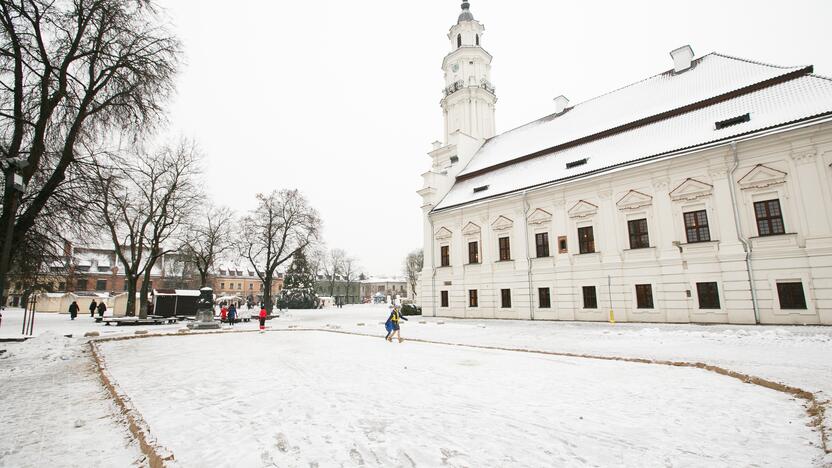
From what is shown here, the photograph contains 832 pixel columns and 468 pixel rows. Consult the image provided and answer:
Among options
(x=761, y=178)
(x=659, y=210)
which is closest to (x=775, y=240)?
(x=761, y=178)

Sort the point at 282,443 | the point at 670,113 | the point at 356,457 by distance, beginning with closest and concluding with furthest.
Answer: the point at 356,457, the point at 282,443, the point at 670,113

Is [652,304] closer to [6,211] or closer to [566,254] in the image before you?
[566,254]

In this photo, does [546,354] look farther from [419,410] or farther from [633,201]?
[633,201]

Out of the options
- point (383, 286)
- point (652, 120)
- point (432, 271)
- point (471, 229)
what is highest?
point (652, 120)

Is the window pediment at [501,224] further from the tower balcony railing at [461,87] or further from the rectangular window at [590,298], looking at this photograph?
the tower balcony railing at [461,87]

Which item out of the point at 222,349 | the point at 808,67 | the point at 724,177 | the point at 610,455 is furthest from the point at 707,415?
the point at 808,67

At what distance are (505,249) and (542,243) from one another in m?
2.97

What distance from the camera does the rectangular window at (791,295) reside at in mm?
17169

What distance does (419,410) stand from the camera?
18.6 ft

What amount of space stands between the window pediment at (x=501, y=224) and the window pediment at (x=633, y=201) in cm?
735

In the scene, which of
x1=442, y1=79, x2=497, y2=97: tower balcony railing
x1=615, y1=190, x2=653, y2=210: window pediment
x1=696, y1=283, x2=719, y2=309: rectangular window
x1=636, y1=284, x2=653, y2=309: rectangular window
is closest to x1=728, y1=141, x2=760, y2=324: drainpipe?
x1=696, y1=283, x2=719, y2=309: rectangular window

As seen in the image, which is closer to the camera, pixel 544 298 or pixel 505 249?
pixel 544 298

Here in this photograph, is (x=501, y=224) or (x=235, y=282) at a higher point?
(x=501, y=224)

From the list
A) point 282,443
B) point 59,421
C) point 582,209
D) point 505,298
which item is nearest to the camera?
point 282,443
